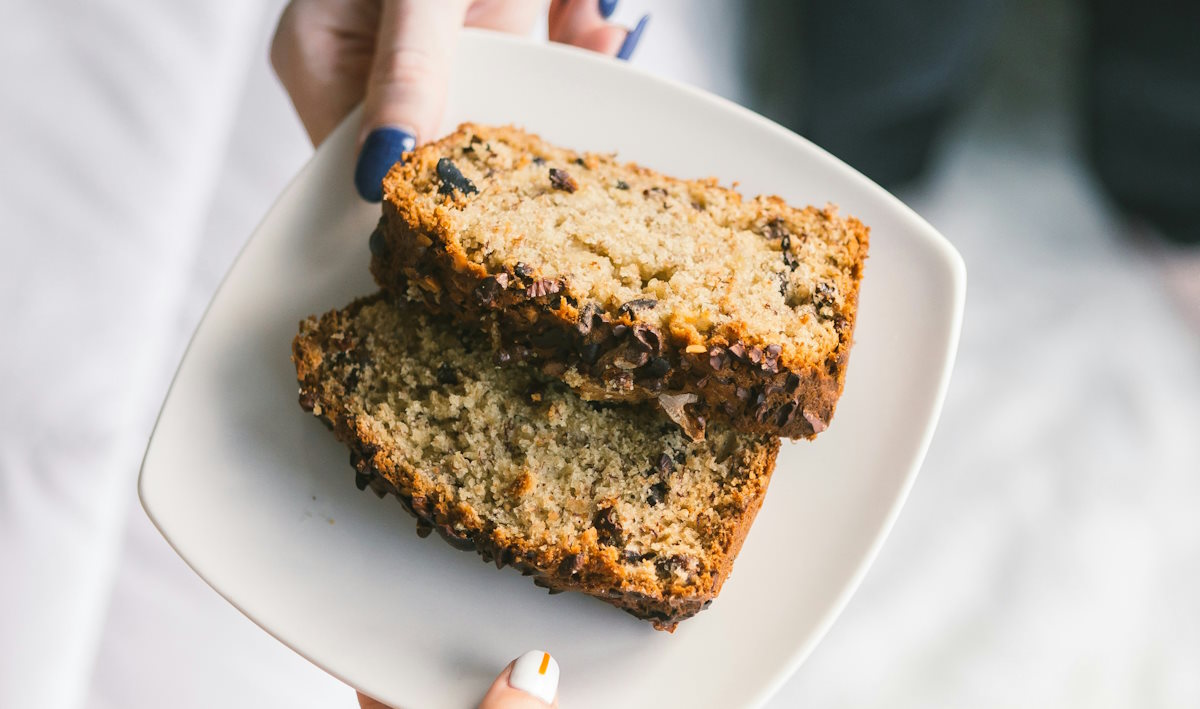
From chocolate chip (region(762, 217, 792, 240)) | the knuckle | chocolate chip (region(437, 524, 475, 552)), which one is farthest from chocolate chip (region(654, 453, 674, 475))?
the knuckle

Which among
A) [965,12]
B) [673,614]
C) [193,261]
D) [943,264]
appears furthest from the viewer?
[965,12]

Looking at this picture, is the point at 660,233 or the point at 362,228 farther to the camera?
the point at 362,228

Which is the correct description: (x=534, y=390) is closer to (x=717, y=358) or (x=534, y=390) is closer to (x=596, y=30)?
(x=717, y=358)

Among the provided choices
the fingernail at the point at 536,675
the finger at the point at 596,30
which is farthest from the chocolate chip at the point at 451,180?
the finger at the point at 596,30

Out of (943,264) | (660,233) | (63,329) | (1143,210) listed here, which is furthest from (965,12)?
(63,329)

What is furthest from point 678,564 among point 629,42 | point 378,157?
point 629,42

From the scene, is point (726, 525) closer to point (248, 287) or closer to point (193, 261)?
point (248, 287)

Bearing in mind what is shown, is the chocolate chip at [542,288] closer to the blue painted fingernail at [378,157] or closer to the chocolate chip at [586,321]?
the chocolate chip at [586,321]
